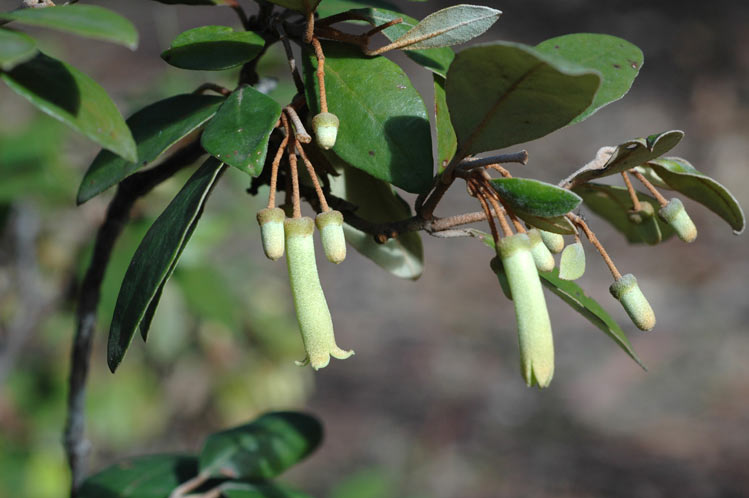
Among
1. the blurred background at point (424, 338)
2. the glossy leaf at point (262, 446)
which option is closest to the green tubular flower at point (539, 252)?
the glossy leaf at point (262, 446)

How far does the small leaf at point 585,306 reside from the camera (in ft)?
2.21

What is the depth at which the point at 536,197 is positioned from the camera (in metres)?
0.56

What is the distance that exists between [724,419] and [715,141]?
8.10ft

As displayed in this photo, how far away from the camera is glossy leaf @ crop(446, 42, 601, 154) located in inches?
19.5

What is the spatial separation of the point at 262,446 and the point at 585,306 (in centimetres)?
50

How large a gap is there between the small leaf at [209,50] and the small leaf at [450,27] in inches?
5.8

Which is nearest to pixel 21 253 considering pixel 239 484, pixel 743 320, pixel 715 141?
pixel 239 484

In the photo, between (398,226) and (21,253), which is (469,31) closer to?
(398,226)

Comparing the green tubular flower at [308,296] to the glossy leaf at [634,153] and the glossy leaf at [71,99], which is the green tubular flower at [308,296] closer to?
the glossy leaf at [71,99]

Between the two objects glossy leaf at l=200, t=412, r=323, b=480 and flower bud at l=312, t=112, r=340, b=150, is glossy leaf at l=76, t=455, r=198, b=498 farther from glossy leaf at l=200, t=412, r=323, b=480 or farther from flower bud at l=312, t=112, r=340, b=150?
flower bud at l=312, t=112, r=340, b=150

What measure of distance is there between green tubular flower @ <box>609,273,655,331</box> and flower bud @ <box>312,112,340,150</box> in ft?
0.92

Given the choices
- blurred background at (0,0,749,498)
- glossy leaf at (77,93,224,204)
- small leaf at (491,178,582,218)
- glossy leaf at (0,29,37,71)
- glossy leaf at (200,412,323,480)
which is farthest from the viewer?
blurred background at (0,0,749,498)

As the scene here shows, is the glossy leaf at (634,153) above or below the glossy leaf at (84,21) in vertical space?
below

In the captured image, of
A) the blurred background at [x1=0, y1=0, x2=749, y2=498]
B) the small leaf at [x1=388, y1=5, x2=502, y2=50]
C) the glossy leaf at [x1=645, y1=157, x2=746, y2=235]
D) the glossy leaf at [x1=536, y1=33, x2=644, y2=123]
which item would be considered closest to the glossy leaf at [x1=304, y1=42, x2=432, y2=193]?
the small leaf at [x1=388, y1=5, x2=502, y2=50]
